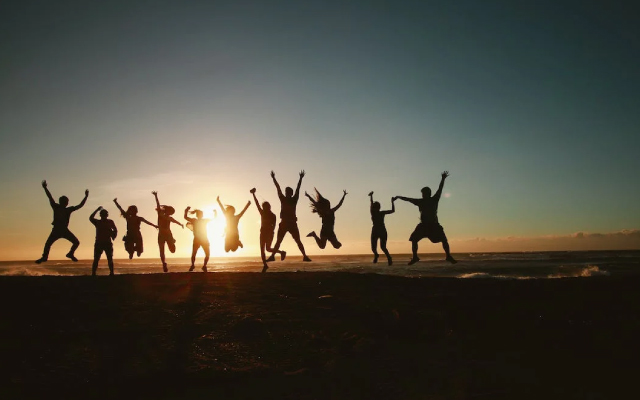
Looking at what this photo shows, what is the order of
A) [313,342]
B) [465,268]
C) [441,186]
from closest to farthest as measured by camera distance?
[313,342] → [441,186] → [465,268]

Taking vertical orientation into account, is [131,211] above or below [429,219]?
above

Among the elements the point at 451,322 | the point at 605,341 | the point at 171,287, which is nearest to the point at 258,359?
the point at 451,322

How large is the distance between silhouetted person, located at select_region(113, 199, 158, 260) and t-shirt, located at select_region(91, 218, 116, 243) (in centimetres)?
133

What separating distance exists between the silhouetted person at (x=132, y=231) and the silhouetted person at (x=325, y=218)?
6498 mm

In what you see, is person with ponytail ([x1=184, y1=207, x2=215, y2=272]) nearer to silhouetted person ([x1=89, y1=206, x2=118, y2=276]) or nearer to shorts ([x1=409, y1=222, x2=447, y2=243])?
silhouetted person ([x1=89, y1=206, x2=118, y2=276])

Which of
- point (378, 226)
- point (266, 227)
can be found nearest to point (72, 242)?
point (266, 227)

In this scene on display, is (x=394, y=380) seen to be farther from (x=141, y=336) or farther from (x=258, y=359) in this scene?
(x=141, y=336)

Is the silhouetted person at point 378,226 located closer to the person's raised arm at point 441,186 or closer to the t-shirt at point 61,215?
the person's raised arm at point 441,186

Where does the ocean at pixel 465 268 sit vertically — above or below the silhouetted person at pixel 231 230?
below

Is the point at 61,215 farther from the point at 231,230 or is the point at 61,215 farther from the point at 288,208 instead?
the point at 288,208

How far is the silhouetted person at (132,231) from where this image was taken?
14.9 metres

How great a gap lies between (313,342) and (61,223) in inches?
436

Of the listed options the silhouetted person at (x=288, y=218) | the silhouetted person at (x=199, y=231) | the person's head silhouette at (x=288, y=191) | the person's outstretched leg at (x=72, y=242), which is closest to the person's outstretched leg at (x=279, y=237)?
the silhouetted person at (x=288, y=218)

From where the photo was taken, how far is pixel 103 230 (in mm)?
13414
